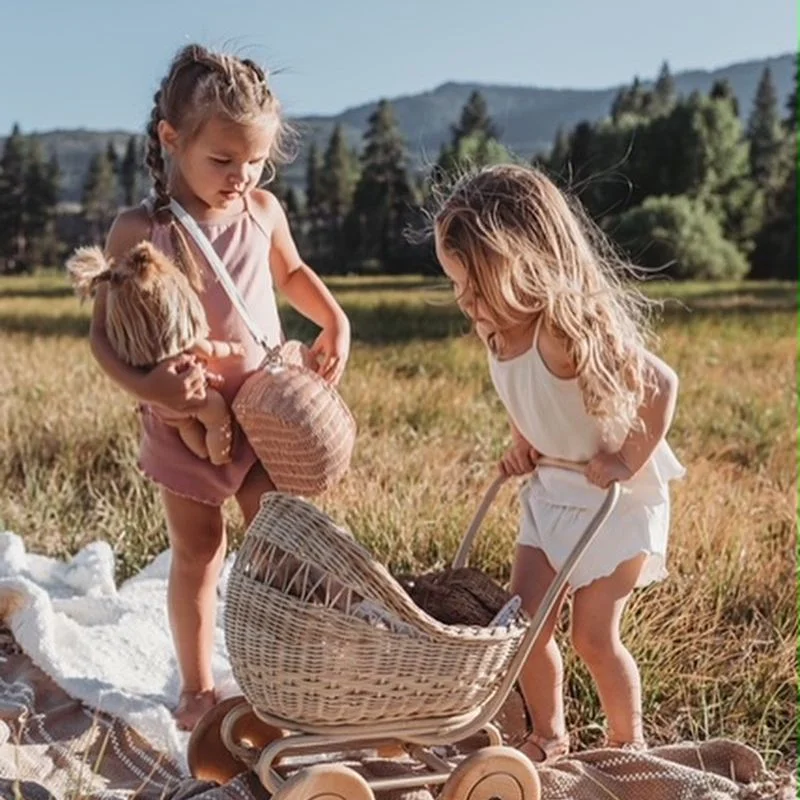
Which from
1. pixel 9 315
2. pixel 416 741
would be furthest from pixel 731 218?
pixel 416 741

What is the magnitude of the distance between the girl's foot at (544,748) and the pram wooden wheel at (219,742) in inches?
25.1

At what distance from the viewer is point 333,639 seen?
300 cm

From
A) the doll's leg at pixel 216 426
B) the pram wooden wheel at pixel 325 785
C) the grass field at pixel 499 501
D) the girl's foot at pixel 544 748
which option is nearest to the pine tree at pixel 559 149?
the grass field at pixel 499 501

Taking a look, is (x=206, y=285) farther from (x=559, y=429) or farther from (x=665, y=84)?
(x=665, y=84)

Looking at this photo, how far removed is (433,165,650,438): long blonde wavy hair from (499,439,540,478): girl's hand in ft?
1.03

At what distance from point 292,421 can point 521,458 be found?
60cm

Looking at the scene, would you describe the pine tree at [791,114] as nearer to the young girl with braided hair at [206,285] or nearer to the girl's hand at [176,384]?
the young girl with braided hair at [206,285]

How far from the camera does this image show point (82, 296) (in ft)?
11.5

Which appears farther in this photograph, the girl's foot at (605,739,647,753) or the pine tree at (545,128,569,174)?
the pine tree at (545,128,569,174)

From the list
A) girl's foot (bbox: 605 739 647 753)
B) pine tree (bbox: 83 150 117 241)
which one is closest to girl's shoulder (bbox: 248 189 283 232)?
girl's foot (bbox: 605 739 647 753)

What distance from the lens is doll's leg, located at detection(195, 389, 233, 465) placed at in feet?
11.8

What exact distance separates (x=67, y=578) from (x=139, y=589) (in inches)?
9.6

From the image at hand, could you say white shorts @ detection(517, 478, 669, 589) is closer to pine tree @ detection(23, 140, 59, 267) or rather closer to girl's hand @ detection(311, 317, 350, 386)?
girl's hand @ detection(311, 317, 350, 386)

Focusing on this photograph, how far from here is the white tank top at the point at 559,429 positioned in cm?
338
